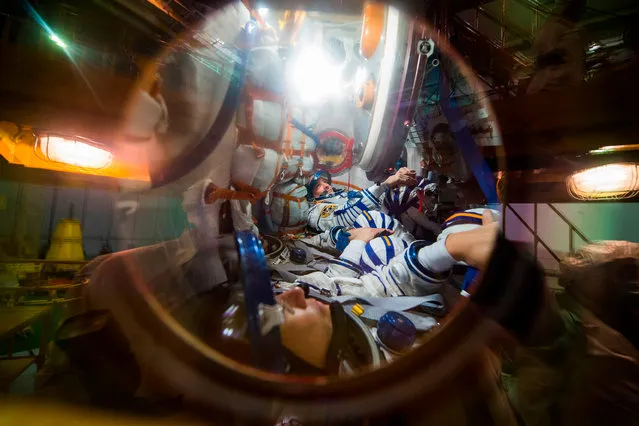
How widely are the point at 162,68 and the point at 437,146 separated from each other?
0.83 metres

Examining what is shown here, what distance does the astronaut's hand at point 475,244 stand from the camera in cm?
69

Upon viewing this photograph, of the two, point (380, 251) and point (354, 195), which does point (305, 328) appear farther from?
point (354, 195)

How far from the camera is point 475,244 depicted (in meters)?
0.71

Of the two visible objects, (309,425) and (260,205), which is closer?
(309,425)

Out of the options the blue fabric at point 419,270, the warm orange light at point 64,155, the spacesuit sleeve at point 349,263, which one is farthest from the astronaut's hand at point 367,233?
the warm orange light at point 64,155

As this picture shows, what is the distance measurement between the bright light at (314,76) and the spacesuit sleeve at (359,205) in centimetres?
41

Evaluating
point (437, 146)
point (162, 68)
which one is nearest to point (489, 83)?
point (437, 146)

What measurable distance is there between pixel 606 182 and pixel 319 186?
0.99 metres

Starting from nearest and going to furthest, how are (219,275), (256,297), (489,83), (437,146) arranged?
(256,297), (219,275), (437,146), (489,83)

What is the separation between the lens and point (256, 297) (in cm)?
49

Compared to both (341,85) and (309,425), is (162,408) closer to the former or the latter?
(309,425)

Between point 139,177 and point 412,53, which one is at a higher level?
point 412,53

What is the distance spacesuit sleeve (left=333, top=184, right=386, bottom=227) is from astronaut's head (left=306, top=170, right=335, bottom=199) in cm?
10

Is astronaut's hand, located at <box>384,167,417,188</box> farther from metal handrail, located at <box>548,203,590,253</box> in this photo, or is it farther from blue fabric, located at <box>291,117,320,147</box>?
metal handrail, located at <box>548,203,590,253</box>
